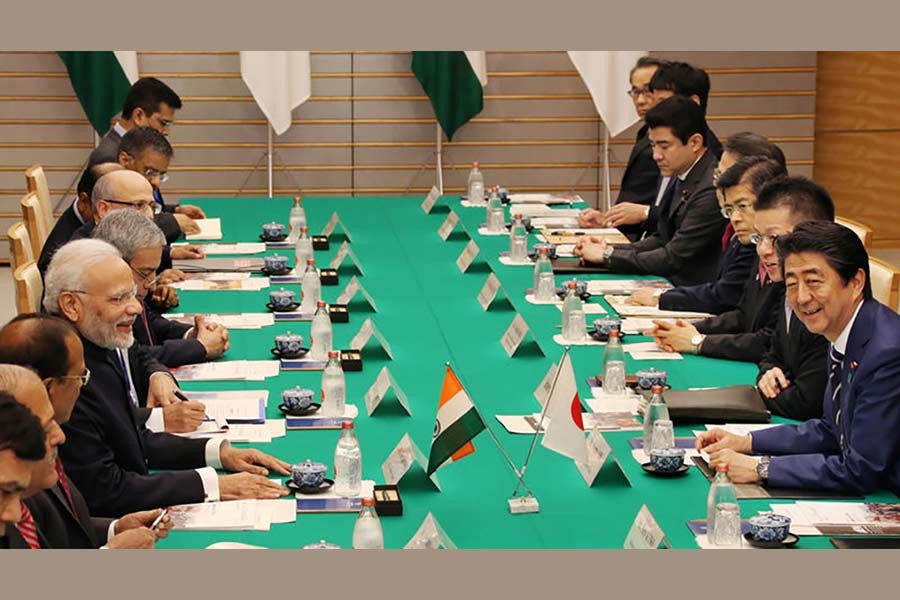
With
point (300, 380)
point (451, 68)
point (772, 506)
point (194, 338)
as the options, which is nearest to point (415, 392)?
point (300, 380)

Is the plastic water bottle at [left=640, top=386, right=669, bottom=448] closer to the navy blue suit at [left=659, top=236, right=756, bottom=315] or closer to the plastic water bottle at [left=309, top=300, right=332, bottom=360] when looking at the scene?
the plastic water bottle at [left=309, top=300, right=332, bottom=360]

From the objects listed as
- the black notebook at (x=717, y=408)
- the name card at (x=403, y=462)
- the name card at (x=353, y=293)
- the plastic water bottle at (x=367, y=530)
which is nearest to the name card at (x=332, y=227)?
the name card at (x=353, y=293)

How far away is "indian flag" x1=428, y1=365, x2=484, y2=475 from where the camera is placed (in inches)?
150

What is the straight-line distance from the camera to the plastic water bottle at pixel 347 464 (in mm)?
3867

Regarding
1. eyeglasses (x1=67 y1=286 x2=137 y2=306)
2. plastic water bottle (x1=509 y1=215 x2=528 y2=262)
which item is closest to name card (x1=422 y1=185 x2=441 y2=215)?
plastic water bottle (x1=509 y1=215 x2=528 y2=262)

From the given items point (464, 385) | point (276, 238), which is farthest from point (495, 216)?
point (464, 385)

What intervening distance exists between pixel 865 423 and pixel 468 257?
327cm

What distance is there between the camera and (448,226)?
7.87m

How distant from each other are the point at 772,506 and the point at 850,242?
0.78 meters

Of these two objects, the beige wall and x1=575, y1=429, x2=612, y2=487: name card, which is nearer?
x1=575, y1=429, x2=612, y2=487: name card

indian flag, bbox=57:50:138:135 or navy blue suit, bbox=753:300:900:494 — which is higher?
indian flag, bbox=57:50:138:135

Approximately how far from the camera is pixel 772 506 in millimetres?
3801

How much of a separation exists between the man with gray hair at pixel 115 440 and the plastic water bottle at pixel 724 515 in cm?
117

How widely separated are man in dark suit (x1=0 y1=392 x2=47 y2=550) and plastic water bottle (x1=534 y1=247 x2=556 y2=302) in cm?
356
